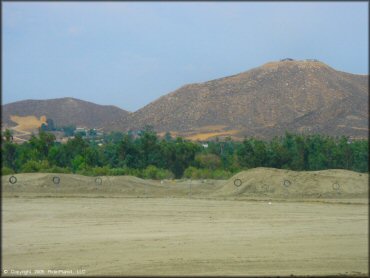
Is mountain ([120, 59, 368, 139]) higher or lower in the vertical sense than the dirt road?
higher

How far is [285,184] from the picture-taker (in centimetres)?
3450

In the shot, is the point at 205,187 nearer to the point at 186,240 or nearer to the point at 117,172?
the point at 117,172

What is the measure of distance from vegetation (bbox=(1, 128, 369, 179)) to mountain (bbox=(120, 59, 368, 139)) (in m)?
3.30

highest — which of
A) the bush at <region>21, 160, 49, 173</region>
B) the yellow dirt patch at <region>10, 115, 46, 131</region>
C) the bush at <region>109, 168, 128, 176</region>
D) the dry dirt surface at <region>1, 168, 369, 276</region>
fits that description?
the yellow dirt patch at <region>10, 115, 46, 131</region>

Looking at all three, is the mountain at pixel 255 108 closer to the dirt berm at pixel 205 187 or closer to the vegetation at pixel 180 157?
the vegetation at pixel 180 157

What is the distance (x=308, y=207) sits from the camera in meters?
27.8

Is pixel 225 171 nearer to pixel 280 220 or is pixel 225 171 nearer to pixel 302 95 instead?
pixel 302 95

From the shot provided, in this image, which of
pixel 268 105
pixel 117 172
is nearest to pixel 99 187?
pixel 117 172

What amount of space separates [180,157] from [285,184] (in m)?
16.7

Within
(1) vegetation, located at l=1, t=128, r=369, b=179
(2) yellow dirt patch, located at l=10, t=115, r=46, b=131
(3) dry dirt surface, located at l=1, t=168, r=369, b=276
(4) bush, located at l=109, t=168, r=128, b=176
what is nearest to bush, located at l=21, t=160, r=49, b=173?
(1) vegetation, located at l=1, t=128, r=369, b=179

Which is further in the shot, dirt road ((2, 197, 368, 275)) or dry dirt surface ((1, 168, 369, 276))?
dry dirt surface ((1, 168, 369, 276))

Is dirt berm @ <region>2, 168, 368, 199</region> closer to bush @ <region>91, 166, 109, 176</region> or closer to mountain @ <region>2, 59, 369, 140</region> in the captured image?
bush @ <region>91, 166, 109, 176</region>

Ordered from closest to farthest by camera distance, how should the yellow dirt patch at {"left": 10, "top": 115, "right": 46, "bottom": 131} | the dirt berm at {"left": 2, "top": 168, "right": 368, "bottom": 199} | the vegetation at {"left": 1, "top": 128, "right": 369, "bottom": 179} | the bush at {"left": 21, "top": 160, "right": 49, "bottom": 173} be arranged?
the yellow dirt patch at {"left": 10, "top": 115, "right": 46, "bottom": 131}
the dirt berm at {"left": 2, "top": 168, "right": 368, "bottom": 199}
the bush at {"left": 21, "top": 160, "right": 49, "bottom": 173}
the vegetation at {"left": 1, "top": 128, "right": 369, "bottom": 179}

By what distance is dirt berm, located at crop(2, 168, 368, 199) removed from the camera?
32.8m
